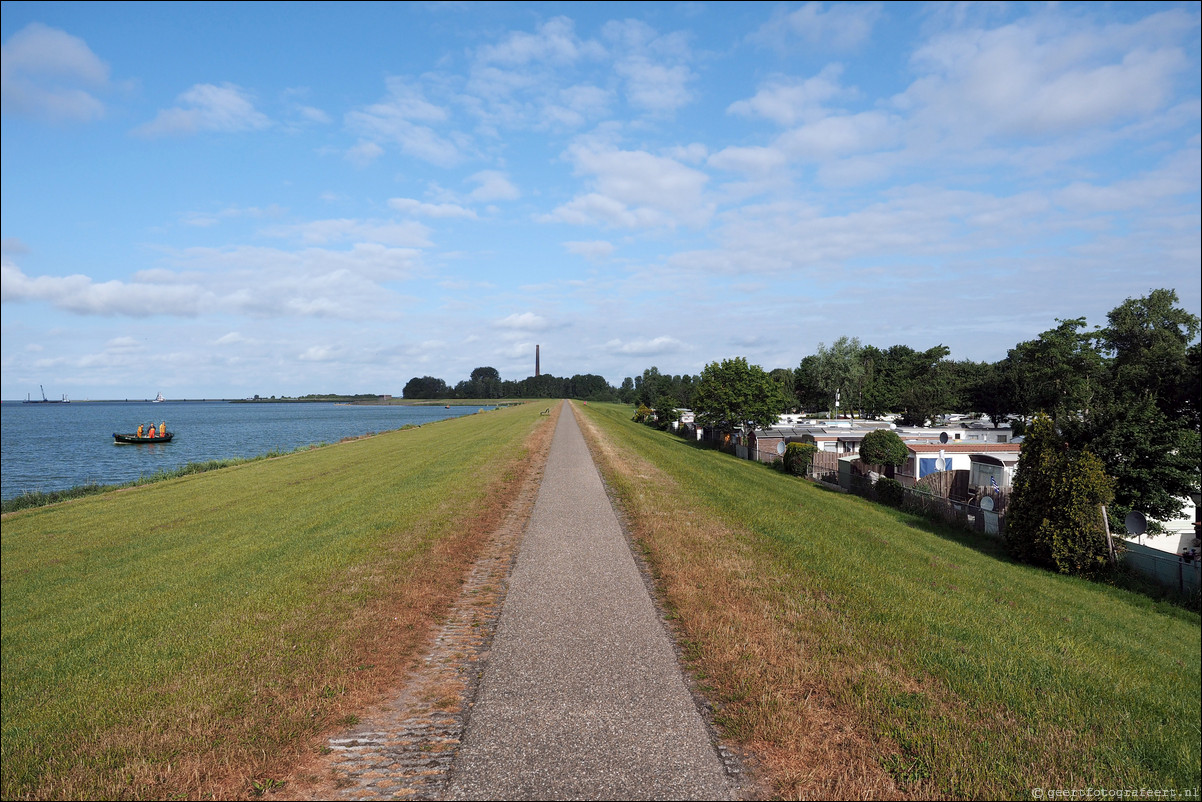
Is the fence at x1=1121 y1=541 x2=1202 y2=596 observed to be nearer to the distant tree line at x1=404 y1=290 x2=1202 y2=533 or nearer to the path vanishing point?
the distant tree line at x1=404 y1=290 x2=1202 y2=533

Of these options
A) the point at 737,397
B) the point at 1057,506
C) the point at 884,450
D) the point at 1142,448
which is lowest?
the point at 1057,506

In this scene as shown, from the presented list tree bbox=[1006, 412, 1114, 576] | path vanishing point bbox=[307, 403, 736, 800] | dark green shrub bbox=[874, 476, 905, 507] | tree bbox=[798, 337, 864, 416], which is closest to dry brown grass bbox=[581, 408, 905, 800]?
path vanishing point bbox=[307, 403, 736, 800]

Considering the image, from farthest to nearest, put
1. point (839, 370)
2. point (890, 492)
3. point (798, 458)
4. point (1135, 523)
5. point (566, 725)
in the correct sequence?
point (839, 370) → point (798, 458) → point (890, 492) → point (1135, 523) → point (566, 725)

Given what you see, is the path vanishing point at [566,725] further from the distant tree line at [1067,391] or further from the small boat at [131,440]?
the small boat at [131,440]

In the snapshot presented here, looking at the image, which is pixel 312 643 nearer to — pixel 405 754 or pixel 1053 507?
pixel 405 754

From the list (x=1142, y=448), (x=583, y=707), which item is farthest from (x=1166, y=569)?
(x=583, y=707)

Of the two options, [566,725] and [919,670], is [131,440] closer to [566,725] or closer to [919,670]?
[566,725]

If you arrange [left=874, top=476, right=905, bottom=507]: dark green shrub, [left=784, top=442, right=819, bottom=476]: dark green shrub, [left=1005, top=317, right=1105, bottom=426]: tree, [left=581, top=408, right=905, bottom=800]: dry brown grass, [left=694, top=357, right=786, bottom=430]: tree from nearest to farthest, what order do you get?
1. [left=581, top=408, right=905, bottom=800]: dry brown grass
2. [left=874, top=476, right=905, bottom=507]: dark green shrub
3. [left=784, top=442, right=819, bottom=476]: dark green shrub
4. [left=694, top=357, right=786, bottom=430]: tree
5. [left=1005, top=317, right=1105, bottom=426]: tree

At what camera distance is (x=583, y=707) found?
189 inches

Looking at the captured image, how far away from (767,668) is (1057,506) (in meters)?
12.1

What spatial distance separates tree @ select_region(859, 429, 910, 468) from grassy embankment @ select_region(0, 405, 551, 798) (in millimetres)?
20138

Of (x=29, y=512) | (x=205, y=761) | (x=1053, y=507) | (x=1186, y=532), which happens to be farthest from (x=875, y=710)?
(x=1186, y=532)

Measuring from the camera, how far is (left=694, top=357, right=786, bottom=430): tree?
153 feet

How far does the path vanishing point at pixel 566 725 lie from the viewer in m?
3.87
